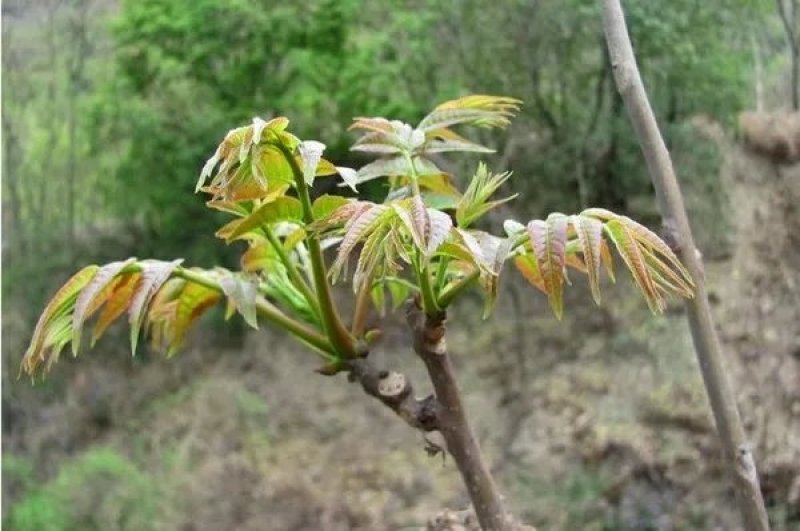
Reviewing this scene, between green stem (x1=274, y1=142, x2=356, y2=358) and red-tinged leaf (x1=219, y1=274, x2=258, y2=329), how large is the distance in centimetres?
4

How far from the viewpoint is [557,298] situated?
0.45 m

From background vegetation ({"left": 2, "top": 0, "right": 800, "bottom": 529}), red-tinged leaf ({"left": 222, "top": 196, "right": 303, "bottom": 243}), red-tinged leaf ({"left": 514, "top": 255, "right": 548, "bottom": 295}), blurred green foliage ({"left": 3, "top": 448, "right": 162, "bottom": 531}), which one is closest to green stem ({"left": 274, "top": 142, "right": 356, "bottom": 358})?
red-tinged leaf ({"left": 222, "top": 196, "right": 303, "bottom": 243})

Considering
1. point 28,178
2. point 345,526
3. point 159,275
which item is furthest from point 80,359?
point 159,275

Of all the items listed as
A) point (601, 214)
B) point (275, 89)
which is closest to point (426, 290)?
point (601, 214)

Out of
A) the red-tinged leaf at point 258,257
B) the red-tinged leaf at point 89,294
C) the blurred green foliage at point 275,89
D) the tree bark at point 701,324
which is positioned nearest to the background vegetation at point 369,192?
the blurred green foliage at point 275,89

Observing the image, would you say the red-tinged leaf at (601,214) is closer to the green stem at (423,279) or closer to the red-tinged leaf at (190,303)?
the green stem at (423,279)

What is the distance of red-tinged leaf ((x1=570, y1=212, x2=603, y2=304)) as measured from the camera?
449 millimetres

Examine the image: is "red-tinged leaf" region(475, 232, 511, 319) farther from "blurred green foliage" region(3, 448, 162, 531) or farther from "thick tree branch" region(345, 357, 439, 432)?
"blurred green foliage" region(3, 448, 162, 531)

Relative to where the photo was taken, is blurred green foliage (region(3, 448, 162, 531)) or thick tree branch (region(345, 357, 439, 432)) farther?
blurred green foliage (region(3, 448, 162, 531))

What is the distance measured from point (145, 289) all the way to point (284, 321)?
0.10 m

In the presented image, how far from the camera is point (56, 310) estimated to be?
55cm

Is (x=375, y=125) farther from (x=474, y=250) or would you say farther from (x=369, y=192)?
(x=369, y=192)

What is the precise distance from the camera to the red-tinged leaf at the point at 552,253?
0.45 m

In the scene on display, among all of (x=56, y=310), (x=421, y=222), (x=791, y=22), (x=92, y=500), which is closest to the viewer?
(x=421, y=222)
